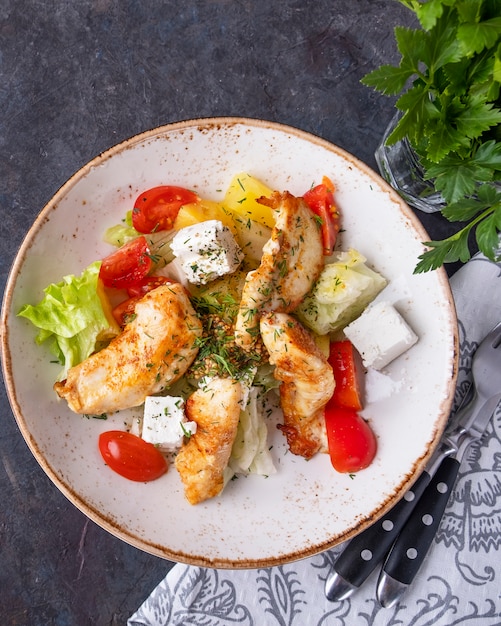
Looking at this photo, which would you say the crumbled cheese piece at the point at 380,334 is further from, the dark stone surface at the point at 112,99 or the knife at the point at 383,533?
the dark stone surface at the point at 112,99

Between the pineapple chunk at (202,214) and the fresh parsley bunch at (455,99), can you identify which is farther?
the pineapple chunk at (202,214)

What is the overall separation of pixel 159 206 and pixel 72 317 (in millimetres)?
672

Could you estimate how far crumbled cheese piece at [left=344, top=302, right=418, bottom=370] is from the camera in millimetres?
2947

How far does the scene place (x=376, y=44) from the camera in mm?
3533

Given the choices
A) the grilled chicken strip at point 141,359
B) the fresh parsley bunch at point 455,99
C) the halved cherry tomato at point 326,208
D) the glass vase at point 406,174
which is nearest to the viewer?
the fresh parsley bunch at point 455,99

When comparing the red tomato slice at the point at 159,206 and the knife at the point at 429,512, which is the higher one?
the red tomato slice at the point at 159,206

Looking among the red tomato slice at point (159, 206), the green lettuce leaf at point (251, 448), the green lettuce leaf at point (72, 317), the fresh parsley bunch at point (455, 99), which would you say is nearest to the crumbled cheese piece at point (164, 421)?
Answer: the green lettuce leaf at point (251, 448)

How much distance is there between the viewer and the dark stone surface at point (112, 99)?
3.54 m

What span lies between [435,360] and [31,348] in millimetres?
1892

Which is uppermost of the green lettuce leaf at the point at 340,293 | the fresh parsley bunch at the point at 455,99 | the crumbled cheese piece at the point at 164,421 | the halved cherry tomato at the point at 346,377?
the fresh parsley bunch at the point at 455,99

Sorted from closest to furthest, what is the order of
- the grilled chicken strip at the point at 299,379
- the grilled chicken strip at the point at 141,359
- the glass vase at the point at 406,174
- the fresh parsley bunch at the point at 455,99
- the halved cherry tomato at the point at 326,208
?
the fresh parsley bunch at the point at 455,99
the grilled chicken strip at the point at 299,379
the grilled chicken strip at the point at 141,359
the halved cherry tomato at the point at 326,208
the glass vase at the point at 406,174

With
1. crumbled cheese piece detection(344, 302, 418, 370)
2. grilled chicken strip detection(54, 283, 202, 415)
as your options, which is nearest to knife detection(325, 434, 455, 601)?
crumbled cheese piece detection(344, 302, 418, 370)

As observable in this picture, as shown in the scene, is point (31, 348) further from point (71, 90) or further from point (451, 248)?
point (451, 248)

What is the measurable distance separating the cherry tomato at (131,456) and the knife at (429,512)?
124cm
